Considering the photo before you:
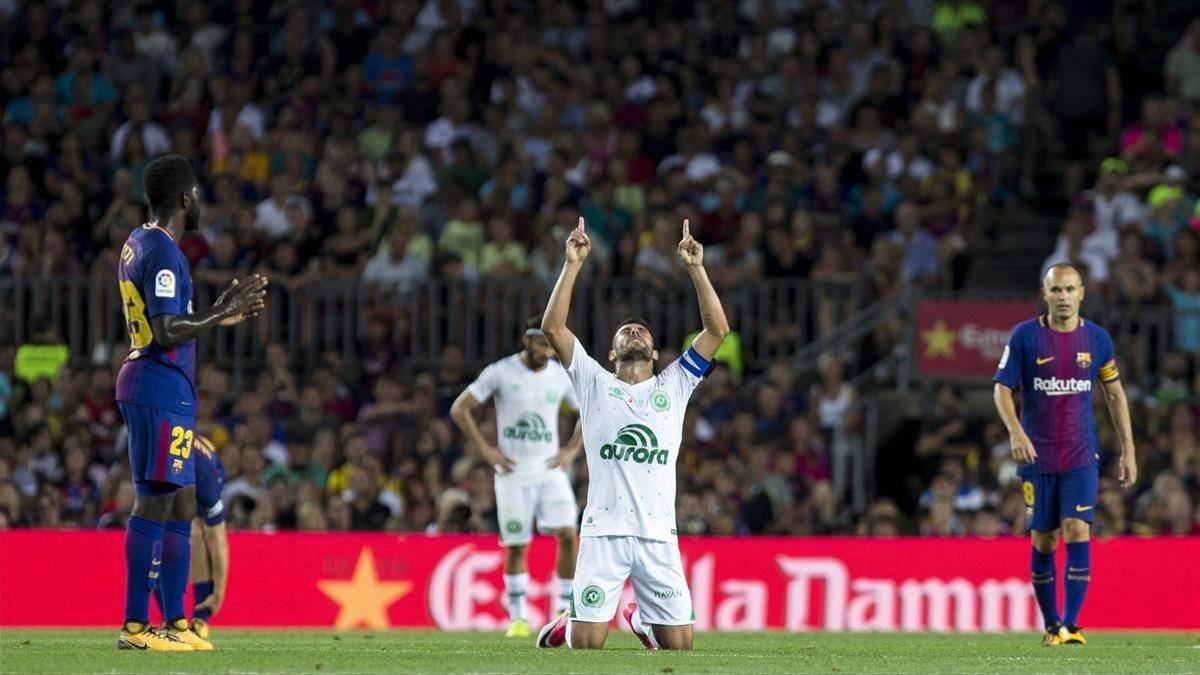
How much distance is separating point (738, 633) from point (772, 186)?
7.02 m

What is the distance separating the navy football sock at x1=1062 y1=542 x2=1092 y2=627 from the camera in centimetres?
1466

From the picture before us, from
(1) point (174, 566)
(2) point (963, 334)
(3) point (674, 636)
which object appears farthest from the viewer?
(2) point (963, 334)

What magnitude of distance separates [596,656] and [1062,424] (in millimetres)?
4335

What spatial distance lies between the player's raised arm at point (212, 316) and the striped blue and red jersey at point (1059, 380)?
5582 mm

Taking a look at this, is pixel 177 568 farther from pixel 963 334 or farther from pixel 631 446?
pixel 963 334

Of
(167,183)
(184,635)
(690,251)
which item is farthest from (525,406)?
(167,183)

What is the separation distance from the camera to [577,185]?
24859 millimetres

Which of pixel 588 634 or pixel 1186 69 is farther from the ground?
pixel 1186 69

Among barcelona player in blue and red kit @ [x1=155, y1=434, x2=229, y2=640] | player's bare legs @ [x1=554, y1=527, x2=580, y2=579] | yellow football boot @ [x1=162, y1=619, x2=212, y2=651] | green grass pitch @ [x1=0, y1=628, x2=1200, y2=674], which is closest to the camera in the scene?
green grass pitch @ [x1=0, y1=628, x2=1200, y2=674]

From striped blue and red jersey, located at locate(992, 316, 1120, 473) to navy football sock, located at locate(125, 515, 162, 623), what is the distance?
6.01 metres

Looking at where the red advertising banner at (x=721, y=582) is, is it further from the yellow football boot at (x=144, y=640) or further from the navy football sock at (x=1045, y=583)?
the yellow football boot at (x=144, y=640)

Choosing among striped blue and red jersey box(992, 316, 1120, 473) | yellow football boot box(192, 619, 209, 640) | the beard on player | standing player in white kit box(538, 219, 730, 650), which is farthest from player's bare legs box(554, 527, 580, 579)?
the beard on player

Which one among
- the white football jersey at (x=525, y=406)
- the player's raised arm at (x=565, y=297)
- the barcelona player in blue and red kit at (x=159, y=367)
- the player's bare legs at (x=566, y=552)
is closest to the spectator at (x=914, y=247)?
the white football jersey at (x=525, y=406)

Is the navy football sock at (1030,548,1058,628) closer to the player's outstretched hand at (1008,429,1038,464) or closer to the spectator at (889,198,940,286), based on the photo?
the player's outstretched hand at (1008,429,1038,464)
